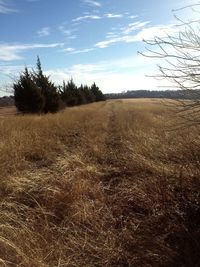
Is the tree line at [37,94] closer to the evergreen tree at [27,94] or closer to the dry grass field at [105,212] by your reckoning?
the evergreen tree at [27,94]

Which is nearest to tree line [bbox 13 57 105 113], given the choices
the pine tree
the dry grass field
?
the pine tree

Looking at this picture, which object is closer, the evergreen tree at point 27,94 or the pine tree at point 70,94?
the evergreen tree at point 27,94

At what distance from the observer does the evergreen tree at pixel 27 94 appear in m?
33.9

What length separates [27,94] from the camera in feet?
111

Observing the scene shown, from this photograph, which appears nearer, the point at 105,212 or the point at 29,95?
the point at 105,212

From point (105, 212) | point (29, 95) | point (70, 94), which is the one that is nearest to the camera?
point (105, 212)

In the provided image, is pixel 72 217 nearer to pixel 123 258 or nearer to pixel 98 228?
pixel 98 228

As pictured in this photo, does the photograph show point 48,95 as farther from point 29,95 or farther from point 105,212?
point 105,212

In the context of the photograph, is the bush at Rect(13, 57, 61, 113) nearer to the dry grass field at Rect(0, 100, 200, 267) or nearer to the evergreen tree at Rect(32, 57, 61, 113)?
the evergreen tree at Rect(32, 57, 61, 113)

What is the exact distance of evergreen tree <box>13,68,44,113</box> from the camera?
33.9 m

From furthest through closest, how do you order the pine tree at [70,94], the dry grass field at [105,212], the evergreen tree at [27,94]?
the pine tree at [70,94] → the evergreen tree at [27,94] → the dry grass field at [105,212]

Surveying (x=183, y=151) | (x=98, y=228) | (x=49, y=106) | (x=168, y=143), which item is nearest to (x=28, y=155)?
(x=168, y=143)

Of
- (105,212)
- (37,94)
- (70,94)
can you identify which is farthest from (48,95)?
(105,212)

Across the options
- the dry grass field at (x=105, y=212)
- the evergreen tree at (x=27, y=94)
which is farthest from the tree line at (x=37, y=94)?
the dry grass field at (x=105, y=212)
